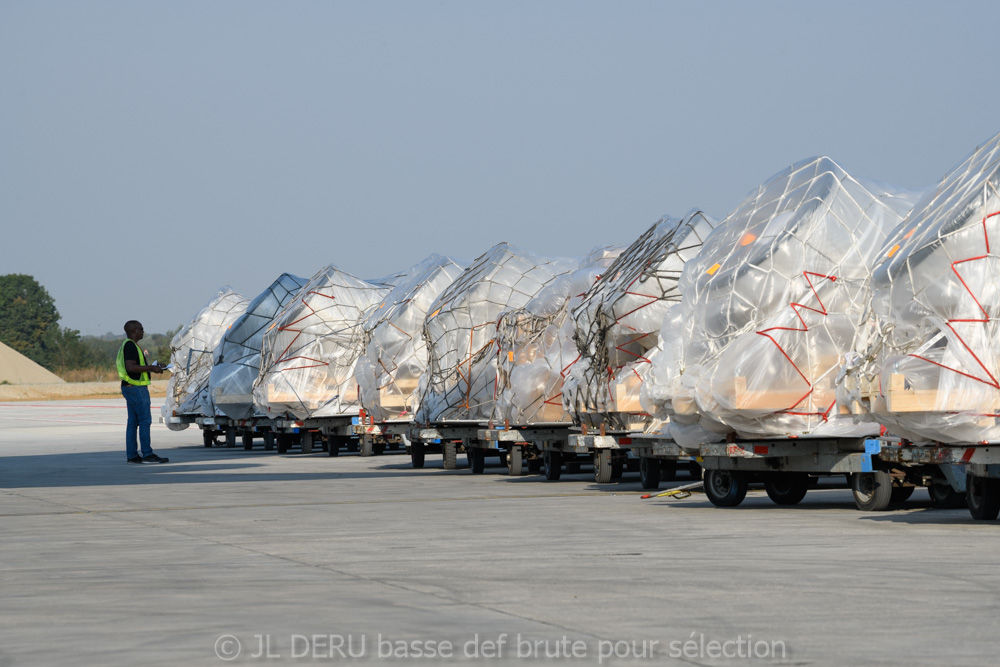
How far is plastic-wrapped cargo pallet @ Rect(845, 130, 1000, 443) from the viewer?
37.5 feet

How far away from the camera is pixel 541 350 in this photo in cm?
2166

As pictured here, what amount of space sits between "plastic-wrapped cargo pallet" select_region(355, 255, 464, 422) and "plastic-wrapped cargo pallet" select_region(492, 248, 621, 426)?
4.83 metres

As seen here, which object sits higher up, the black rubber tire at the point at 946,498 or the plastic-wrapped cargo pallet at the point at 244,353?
the plastic-wrapped cargo pallet at the point at 244,353

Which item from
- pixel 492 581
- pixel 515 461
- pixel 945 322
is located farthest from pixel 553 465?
pixel 492 581

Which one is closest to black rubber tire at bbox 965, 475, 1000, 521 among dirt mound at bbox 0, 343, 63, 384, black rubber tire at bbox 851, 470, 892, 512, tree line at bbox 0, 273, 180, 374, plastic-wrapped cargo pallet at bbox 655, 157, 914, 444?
black rubber tire at bbox 851, 470, 892, 512

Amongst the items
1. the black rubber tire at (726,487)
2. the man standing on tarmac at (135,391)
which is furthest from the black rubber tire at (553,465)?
the man standing on tarmac at (135,391)

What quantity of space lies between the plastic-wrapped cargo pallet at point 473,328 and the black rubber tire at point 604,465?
4764 mm

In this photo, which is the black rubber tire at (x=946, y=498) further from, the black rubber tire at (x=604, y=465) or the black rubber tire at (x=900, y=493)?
the black rubber tire at (x=604, y=465)

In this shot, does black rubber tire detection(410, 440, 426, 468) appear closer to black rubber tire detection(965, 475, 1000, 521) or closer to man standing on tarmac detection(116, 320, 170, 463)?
man standing on tarmac detection(116, 320, 170, 463)

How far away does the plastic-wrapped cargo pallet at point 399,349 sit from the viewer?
27734 mm

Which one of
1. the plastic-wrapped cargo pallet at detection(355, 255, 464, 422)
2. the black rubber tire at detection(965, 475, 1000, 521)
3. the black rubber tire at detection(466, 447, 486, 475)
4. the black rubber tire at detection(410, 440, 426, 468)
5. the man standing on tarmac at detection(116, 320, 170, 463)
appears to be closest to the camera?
the black rubber tire at detection(965, 475, 1000, 521)

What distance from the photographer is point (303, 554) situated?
34.4 feet

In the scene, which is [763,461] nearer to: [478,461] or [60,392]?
[478,461]

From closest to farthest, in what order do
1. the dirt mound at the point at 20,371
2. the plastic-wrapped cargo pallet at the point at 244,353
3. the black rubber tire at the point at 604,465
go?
the black rubber tire at the point at 604,465 → the plastic-wrapped cargo pallet at the point at 244,353 → the dirt mound at the point at 20,371
